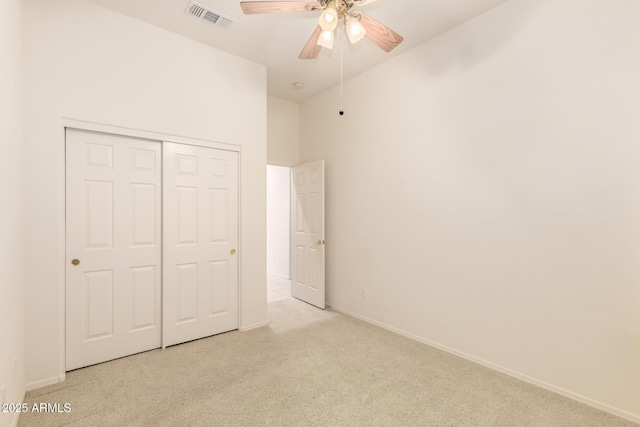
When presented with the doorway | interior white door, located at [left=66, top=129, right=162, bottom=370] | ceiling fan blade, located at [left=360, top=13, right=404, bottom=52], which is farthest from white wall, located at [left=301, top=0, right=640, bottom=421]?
the doorway

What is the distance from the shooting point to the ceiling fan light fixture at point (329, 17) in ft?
6.36

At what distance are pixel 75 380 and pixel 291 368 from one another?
1721 mm

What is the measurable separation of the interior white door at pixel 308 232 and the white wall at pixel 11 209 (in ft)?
9.86

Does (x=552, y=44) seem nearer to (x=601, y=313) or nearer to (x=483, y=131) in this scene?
(x=483, y=131)

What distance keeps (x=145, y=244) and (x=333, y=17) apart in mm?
2564

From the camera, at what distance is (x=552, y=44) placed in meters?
2.29

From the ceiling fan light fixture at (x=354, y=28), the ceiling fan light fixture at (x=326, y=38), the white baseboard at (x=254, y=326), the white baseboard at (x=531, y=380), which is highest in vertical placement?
the ceiling fan light fixture at (x=354, y=28)

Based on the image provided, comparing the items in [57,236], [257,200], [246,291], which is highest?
[257,200]

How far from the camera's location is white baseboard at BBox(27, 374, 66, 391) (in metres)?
2.27

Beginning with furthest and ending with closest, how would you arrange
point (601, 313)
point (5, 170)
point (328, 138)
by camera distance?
1. point (328, 138)
2. point (601, 313)
3. point (5, 170)

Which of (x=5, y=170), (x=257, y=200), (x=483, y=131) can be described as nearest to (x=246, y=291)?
(x=257, y=200)

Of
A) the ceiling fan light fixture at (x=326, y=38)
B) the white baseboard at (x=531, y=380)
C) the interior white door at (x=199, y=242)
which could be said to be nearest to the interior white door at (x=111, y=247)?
the interior white door at (x=199, y=242)

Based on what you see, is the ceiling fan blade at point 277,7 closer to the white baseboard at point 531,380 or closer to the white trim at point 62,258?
the white trim at point 62,258

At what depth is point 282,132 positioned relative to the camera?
4.70 metres
